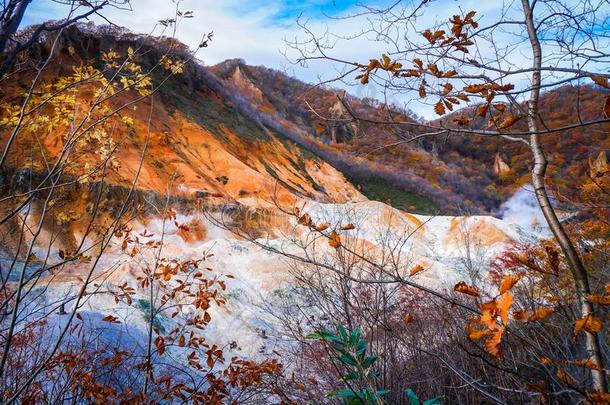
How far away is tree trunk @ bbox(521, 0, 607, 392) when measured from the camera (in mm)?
1343

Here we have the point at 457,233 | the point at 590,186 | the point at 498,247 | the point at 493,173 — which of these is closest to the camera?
the point at 590,186

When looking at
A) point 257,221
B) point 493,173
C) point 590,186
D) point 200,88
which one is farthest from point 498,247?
point 493,173

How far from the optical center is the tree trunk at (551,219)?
1.34 m

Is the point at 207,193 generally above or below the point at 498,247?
above

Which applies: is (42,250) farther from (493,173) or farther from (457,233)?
(493,173)

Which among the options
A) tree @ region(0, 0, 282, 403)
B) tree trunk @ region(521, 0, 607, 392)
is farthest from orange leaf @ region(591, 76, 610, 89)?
tree @ region(0, 0, 282, 403)

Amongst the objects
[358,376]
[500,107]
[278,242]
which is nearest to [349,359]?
[358,376]

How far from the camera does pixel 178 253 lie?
31.8 feet

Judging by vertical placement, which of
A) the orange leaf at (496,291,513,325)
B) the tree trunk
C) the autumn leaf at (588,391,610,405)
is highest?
the tree trunk

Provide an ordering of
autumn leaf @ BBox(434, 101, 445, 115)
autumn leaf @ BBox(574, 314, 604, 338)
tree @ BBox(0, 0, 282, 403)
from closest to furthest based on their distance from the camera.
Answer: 1. autumn leaf @ BBox(574, 314, 604, 338)
2. autumn leaf @ BBox(434, 101, 445, 115)
3. tree @ BBox(0, 0, 282, 403)

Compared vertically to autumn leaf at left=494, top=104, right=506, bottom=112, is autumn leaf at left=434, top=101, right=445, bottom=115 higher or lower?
higher

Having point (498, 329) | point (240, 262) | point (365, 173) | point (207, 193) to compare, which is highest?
point (365, 173)

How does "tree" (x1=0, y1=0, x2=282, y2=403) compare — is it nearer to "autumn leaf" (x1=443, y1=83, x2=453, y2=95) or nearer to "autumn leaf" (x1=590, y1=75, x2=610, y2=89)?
"autumn leaf" (x1=443, y1=83, x2=453, y2=95)

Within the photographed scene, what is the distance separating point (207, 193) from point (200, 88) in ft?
34.8
